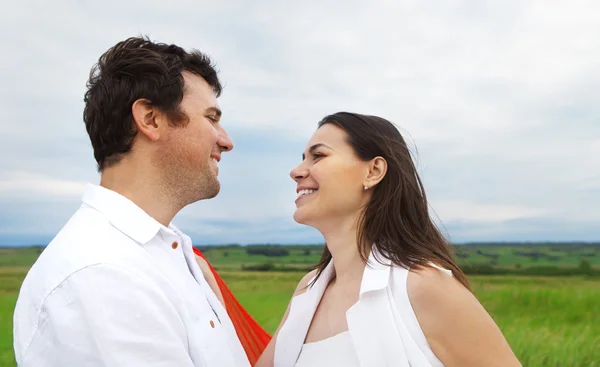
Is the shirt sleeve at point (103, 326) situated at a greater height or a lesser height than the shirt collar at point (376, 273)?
lesser

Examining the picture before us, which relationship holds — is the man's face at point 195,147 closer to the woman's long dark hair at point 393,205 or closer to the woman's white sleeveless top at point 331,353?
the woman's long dark hair at point 393,205

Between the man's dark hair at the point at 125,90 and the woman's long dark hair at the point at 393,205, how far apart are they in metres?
1.09

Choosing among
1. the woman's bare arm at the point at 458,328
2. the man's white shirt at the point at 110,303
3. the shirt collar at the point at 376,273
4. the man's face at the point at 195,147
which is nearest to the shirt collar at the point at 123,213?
the man's white shirt at the point at 110,303

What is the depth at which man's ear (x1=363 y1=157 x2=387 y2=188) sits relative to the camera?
3.57 m

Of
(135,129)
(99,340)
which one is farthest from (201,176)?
(99,340)

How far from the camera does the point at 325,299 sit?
3.83m

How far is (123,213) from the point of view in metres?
3.11

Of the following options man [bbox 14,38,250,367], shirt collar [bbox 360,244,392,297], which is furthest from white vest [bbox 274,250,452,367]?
man [bbox 14,38,250,367]

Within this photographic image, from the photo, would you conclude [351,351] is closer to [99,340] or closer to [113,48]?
[99,340]

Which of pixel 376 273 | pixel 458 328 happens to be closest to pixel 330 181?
pixel 376 273

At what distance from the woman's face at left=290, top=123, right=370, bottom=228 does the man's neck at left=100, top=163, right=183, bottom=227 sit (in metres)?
0.85

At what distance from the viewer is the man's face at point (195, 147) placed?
3.42 m

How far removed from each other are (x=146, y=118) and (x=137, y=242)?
2.77 feet

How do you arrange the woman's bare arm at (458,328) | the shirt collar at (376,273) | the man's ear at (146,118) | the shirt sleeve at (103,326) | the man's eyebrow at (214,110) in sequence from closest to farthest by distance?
the shirt sleeve at (103,326), the woman's bare arm at (458,328), the shirt collar at (376,273), the man's ear at (146,118), the man's eyebrow at (214,110)
